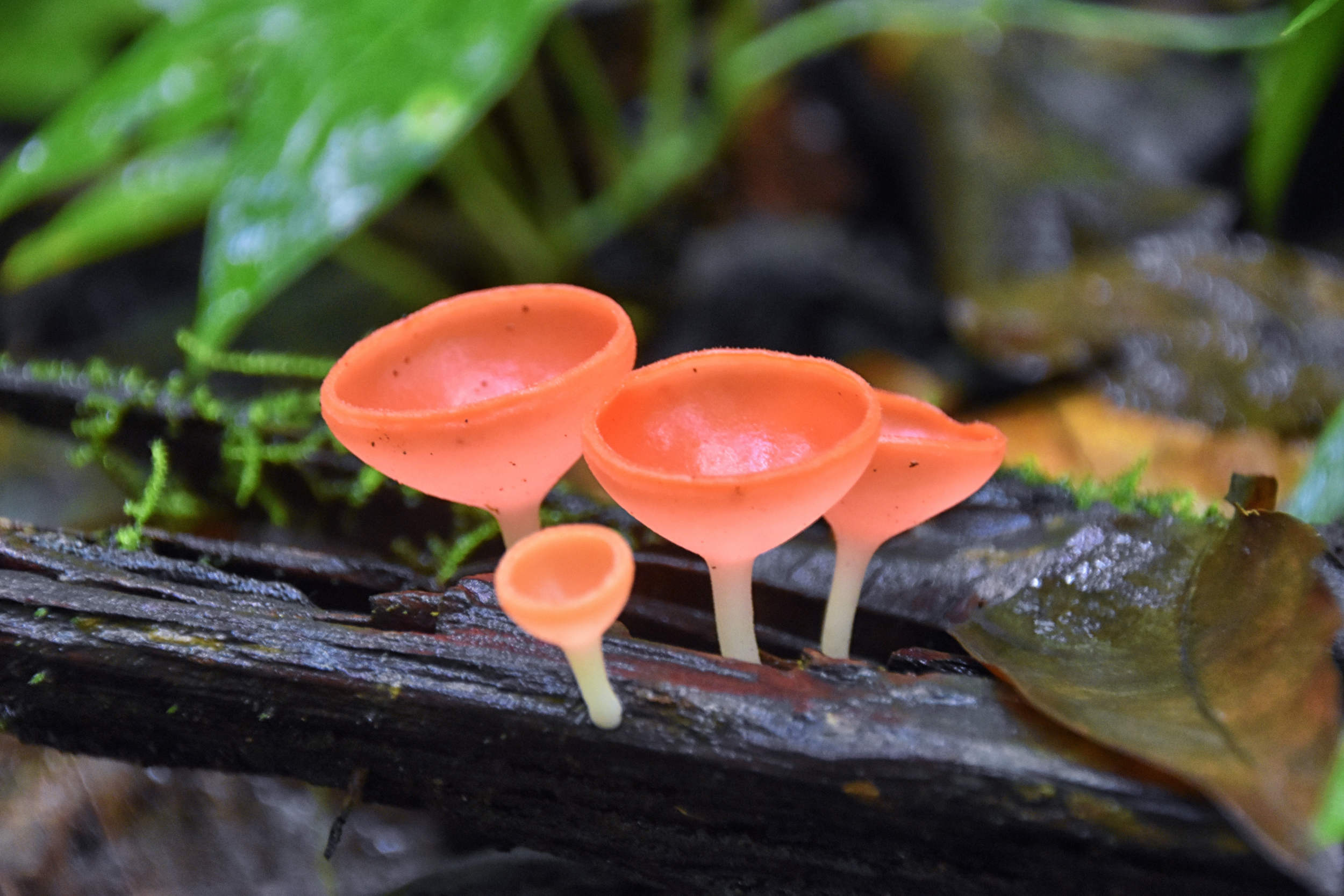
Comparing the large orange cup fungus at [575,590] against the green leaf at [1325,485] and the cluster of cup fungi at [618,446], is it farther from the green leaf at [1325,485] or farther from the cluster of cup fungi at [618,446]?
the green leaf at [1325,485]

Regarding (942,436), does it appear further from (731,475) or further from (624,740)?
(624,740)

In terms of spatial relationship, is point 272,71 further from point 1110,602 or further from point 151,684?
point 1110,602

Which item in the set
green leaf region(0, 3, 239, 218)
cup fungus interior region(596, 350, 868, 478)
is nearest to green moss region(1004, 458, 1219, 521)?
cup fungus interior region(596, 350, 868, 478)

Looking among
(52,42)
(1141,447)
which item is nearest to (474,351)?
(1141,447)

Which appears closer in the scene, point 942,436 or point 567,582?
point 567,582

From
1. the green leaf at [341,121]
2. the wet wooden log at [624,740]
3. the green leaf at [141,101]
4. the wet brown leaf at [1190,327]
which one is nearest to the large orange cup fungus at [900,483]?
the wet wooden log at [624,740]

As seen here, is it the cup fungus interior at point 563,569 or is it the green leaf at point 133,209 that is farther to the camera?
the green leaf at point 133,209

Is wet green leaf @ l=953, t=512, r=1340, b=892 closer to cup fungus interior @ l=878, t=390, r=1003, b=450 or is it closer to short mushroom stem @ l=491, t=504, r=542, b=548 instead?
cup fungus interior @ l=878, t=390, r=1003, b=450
